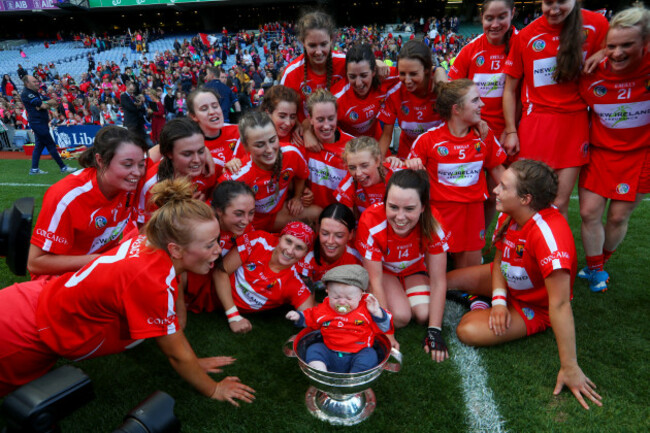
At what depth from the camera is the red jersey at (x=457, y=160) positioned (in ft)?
11.2

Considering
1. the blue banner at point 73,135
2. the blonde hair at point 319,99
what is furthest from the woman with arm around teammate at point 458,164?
the blue banner at point 73,135

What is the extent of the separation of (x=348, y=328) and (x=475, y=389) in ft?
2.82

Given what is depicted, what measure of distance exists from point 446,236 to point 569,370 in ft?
3.74

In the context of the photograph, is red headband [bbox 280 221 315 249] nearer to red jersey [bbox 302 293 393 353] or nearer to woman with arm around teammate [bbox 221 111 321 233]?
woman with arm around teammate [bbox 221 111 321 233]

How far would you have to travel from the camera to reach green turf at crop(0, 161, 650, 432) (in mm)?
2211

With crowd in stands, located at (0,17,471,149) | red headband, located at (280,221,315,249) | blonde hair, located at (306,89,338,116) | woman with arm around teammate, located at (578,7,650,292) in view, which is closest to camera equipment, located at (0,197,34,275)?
red headband, located at (280,221,315,249)

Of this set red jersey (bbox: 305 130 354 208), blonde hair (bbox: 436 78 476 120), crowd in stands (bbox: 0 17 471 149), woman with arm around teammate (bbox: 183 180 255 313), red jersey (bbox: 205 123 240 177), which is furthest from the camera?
crowd in stands (bbox: 0 17 471 149)

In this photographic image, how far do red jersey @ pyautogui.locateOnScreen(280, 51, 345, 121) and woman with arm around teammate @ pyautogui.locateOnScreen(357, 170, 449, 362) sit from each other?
1.63 m

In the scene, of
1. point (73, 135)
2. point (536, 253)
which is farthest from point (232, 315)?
point (73, 135)

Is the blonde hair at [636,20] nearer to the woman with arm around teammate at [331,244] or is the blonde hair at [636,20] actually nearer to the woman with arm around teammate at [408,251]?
the woman with arm around teammate at [408,251]

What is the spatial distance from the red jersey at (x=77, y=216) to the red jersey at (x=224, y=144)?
1.09 meters

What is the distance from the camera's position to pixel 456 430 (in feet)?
7.11

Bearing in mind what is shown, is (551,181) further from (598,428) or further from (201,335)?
(201,335)

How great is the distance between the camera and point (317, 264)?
3393 millimetres
